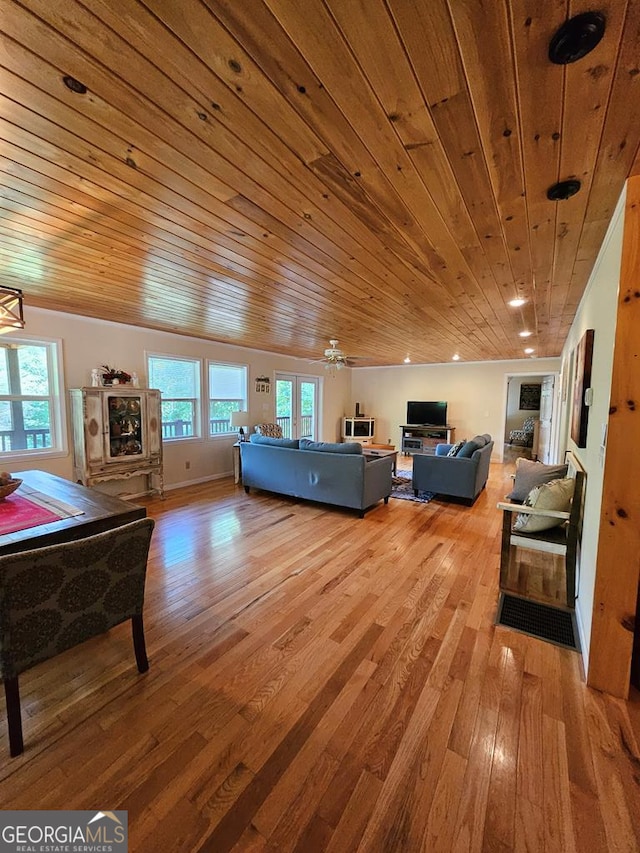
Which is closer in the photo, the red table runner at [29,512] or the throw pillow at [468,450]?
the red table runner at [29,512]

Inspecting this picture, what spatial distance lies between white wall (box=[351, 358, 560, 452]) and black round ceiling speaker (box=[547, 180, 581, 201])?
6.56 m

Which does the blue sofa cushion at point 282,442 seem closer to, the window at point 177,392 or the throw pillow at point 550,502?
the window at point 177,392

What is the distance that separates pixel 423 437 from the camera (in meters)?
8.40

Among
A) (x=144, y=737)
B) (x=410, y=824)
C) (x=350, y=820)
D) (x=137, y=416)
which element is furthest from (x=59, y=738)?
(x=137, y=416)

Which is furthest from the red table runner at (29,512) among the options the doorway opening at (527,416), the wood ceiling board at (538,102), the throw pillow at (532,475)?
the doorway opening at (527,416)

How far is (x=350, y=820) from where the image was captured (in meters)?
1.13

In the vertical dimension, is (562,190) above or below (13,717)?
above

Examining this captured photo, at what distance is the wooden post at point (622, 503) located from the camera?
150cm

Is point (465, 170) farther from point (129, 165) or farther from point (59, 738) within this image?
point (59, 738)

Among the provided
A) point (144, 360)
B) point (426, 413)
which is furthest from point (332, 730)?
point (426, 413)

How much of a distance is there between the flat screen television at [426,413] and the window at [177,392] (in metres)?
5.25

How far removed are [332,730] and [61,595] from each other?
126 cm

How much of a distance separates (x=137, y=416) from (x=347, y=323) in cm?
303

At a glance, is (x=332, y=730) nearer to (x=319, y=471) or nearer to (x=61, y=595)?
(x=61, y=595)
